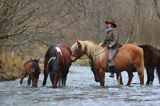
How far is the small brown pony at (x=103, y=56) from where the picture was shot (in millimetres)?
15672

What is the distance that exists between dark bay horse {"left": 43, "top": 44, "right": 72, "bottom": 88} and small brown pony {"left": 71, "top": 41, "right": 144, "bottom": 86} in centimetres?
52

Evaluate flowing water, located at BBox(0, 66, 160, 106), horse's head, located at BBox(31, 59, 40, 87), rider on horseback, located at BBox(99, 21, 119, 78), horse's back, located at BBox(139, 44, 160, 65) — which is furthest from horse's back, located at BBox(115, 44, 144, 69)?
horse's head, located at BBox(31, 59, 40, 87)

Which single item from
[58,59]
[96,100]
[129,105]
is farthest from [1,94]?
[129,105]

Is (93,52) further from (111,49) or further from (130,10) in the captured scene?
(130,10)

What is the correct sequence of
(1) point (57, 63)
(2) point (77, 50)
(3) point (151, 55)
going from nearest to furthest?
(2) point (77, 50), (1) point (57, 63), (3) point (151, 55)

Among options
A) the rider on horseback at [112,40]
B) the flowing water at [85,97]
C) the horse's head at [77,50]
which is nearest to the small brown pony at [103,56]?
the horse's head at [77,50]

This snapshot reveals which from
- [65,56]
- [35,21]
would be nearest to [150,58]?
[65,56]

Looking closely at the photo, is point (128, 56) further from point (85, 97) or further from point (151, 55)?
point (85, 97)

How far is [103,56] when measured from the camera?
→ 1599 cm

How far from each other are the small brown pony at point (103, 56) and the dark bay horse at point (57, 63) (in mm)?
518

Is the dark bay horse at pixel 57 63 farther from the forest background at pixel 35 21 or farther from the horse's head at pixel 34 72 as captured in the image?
the forest background at pixel 35 21

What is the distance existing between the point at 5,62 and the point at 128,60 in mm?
10067

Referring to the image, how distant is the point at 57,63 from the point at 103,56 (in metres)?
1.46

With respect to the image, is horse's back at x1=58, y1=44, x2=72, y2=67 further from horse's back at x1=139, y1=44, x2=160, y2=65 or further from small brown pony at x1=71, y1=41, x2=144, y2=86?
horse's back at x1=139, y1=44, x2=160, y2=65
